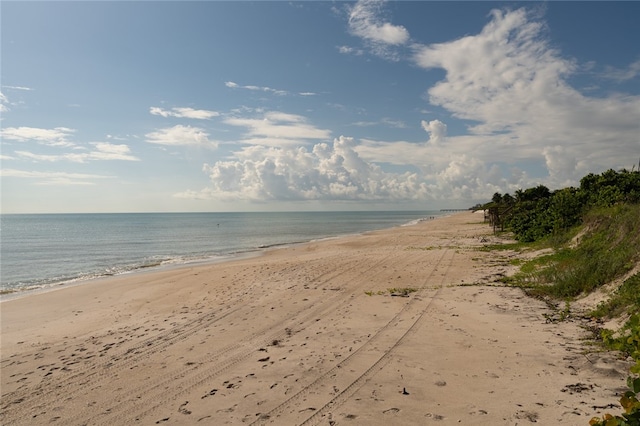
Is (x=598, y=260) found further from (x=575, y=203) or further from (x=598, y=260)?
(x=575, y=203)

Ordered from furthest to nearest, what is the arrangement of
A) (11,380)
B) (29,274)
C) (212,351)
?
(29,274) < (212,351) < (11,380)

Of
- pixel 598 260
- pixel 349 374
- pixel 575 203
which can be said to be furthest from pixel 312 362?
pixel 575 203

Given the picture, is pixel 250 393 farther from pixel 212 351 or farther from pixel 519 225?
pixel 519 225

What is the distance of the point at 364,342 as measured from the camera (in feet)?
25.5

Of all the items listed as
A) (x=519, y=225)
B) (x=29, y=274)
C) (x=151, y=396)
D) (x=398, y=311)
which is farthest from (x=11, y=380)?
(x=519, y=225)

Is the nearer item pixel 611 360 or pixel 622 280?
pixel 611 360

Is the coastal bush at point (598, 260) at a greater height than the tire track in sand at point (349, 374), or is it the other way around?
the coastal bush at point (598, 260)

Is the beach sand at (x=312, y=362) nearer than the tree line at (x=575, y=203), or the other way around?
the beach sand at (x=312, y=362)

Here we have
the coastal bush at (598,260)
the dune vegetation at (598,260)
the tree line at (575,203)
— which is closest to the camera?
the dune vegetation at (598,260)

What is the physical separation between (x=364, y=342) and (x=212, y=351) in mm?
3160

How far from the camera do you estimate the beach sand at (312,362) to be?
521 cm

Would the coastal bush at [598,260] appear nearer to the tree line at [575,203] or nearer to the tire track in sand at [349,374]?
the tree line at [575,203]

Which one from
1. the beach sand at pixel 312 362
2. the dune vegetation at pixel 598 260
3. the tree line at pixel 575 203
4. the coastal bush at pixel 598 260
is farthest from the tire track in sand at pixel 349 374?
the tree line at pixel 575 203

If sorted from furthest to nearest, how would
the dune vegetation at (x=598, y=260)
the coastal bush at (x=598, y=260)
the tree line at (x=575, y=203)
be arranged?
the tree line at (x=575, y=203)
the coastal bush at (x=598, y=260)
the dune vegetation at (x=598, y=260)
